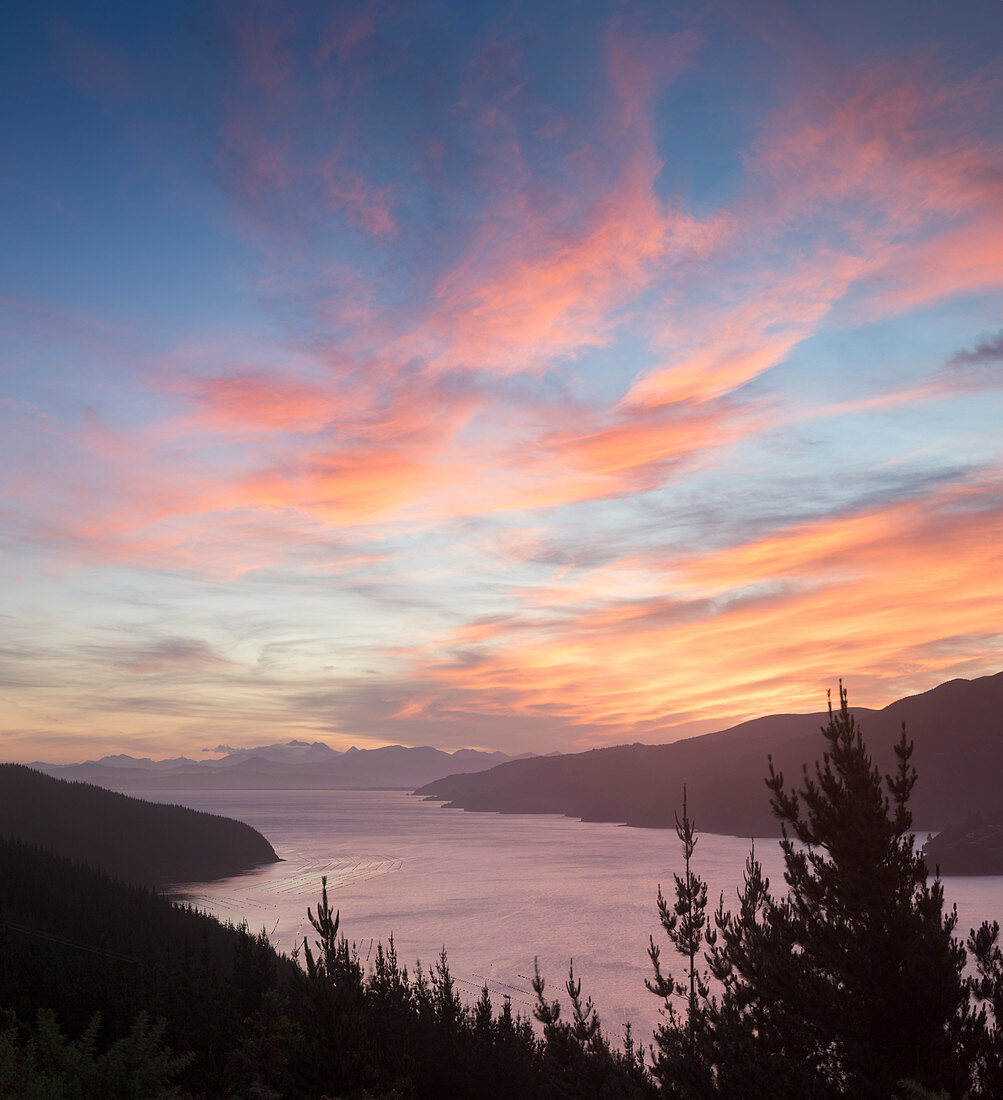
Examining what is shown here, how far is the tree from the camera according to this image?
15531 mm

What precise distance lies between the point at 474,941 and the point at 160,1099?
287ft

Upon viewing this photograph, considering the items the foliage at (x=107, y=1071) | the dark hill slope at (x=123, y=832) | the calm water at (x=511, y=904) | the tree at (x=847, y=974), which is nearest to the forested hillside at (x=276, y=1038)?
the foliage at (x=107, y=1071)

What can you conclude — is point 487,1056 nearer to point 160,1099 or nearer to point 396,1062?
point 396,1062

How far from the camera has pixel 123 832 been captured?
6688 inches

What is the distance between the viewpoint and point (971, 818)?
167875 mm

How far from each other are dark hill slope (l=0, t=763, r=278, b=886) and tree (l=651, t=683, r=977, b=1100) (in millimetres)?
161589

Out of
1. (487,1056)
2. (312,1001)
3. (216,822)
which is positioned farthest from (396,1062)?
(216,822)

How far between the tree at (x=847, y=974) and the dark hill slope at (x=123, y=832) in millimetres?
161589

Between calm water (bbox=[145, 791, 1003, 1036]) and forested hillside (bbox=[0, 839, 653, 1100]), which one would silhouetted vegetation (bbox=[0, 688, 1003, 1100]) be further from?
calm water (bbox=[145, 791, 1003, 1036])

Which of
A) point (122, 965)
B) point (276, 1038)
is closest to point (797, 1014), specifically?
point (276, 1038)

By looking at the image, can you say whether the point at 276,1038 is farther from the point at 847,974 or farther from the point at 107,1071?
the point at 847,974

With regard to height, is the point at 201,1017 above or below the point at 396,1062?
below

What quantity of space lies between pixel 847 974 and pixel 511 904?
350ft

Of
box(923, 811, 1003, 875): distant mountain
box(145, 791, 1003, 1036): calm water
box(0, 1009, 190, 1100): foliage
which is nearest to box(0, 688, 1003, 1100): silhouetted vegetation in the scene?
box(0, 1009, 190, 1100): foliage
